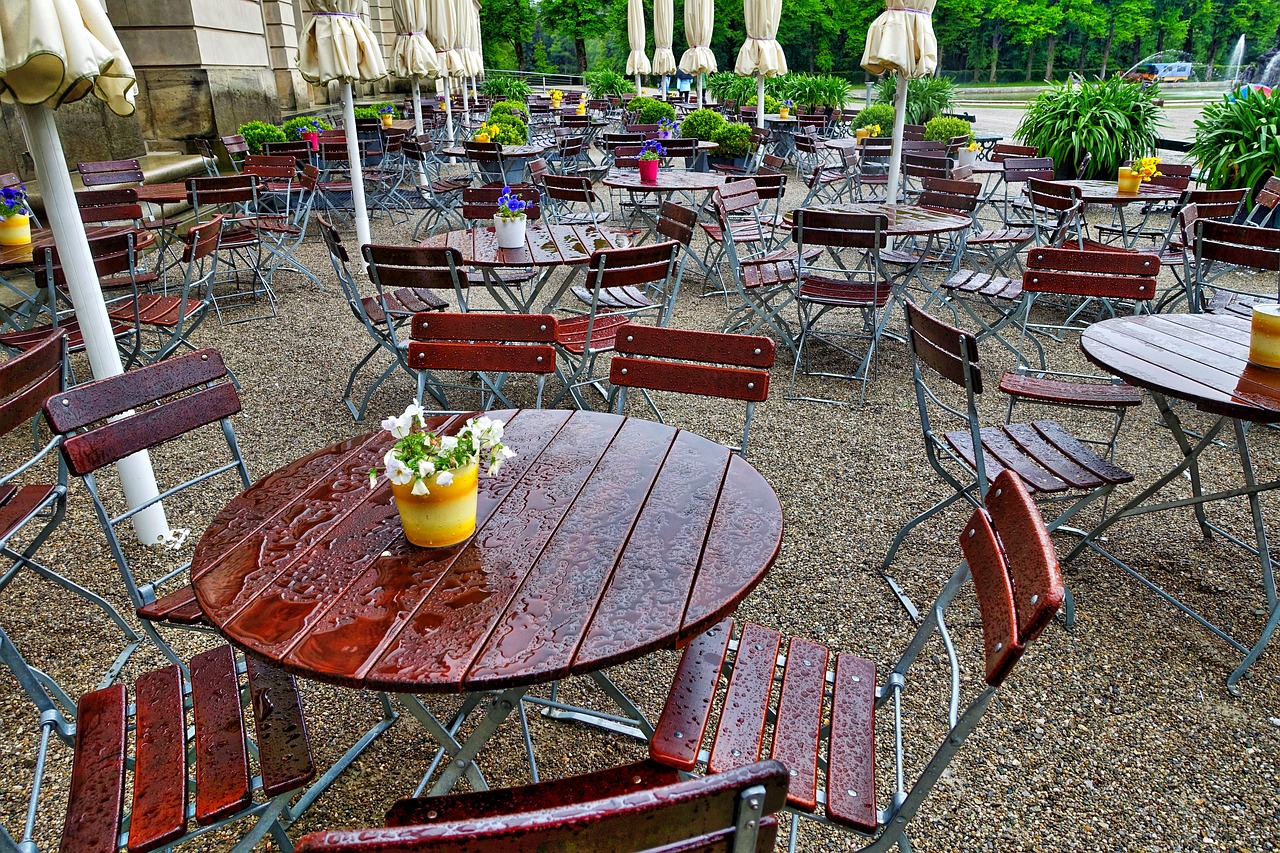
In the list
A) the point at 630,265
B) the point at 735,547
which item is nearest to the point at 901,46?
the point at 630,265

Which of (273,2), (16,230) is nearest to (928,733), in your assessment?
(16,230)

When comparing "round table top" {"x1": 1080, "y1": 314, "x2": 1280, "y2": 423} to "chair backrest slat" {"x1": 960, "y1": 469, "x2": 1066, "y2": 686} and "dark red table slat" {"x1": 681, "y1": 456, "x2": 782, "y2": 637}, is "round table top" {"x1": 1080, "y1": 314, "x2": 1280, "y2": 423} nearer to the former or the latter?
"chair backrest slat" {"x1": 960, "y1": 469, "x2": 1066, "y2": 686}

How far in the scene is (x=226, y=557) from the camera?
1752mm

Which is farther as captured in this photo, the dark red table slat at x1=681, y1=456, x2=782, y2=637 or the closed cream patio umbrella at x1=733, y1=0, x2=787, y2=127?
the closed cream patio umbrella at x1=733, y1=0, x2=787, y2=127

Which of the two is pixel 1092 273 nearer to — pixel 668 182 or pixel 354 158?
pixel 668 182

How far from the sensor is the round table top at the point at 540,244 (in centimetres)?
441

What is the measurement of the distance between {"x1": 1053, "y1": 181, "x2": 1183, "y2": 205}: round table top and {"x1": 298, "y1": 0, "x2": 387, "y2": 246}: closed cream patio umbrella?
231 inches

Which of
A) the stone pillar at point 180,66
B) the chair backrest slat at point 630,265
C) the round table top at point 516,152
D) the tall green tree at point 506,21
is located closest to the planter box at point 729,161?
the round table top at point 516,152

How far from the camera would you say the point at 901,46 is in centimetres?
649

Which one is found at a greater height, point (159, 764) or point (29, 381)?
point (29, 381)

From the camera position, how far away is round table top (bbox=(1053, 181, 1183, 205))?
643 centimetres

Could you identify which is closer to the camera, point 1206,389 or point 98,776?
point 98,776

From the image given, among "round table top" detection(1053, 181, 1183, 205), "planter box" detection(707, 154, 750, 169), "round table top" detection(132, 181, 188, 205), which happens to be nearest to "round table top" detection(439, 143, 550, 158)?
"planter box" detection(707, 154, 750, 169)

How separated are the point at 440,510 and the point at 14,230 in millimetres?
4501
